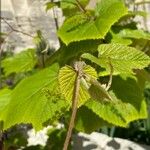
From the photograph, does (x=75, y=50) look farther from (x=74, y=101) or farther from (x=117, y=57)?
(x=74, y=101)

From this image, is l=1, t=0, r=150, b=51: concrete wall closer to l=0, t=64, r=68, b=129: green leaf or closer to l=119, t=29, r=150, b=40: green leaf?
l=119, t=29, r=150, b=40: green leaf

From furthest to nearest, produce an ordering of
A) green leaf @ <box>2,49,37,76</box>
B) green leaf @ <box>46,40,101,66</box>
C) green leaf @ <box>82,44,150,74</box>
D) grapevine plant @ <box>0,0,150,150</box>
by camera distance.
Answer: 1. green leaf @ <box>2,49,37,76</box>
2. green leaf @ <box>46,40,101,66</box>
3. grapevine plant @ <box>0,0,150,150</box>
4. green leaf @ <box>82,44,150,74</box>

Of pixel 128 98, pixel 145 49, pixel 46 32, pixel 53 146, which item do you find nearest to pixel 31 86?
pixel 128 98

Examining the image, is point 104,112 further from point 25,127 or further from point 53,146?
point 25,127

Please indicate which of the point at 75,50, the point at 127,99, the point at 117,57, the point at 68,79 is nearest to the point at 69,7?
the point at 75,50

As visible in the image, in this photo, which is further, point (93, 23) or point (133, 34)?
point (133, 34)

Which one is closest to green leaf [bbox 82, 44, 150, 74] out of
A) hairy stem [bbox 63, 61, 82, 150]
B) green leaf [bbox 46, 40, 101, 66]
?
hairy stem [bbox 63, 61, 82, 150]

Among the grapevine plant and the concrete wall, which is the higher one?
the grapevine plant
